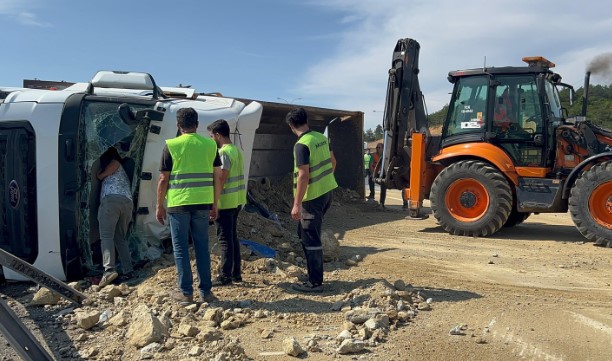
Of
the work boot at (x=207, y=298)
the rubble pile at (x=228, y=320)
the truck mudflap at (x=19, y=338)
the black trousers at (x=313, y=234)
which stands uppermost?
A: the black trousers at (x=313, y=234)

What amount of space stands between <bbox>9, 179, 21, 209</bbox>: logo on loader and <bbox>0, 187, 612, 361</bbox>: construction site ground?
0.83 m

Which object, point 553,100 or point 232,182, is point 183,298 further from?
point 553,100

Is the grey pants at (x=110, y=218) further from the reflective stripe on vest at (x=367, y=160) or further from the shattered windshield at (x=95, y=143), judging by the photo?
the reflective stripe on vest at (x=367, y=160)

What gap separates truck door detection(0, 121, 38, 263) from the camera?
5.84m

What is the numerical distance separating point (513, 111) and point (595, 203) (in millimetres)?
1763

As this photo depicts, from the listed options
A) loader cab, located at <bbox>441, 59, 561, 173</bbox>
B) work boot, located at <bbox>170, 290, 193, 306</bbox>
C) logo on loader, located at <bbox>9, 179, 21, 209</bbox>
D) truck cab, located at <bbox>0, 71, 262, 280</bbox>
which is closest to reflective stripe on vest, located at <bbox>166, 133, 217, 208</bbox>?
work boot, located at <bbox>170, 290, 193, 306</bbox>

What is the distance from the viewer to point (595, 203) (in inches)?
318

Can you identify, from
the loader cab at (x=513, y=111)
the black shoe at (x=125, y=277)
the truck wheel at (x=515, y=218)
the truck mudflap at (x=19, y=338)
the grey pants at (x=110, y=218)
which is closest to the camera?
the truck mudflap at (x=19, y=338)

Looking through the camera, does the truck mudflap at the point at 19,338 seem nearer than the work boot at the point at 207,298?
Yes

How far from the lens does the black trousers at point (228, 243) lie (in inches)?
219

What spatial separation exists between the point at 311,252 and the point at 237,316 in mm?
1024

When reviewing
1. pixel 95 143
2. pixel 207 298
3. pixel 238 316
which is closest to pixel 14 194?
pixel 95 143

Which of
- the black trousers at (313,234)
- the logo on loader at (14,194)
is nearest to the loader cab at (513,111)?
the black trousers at (313,234)

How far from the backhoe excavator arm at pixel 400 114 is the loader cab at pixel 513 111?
3.03ft
